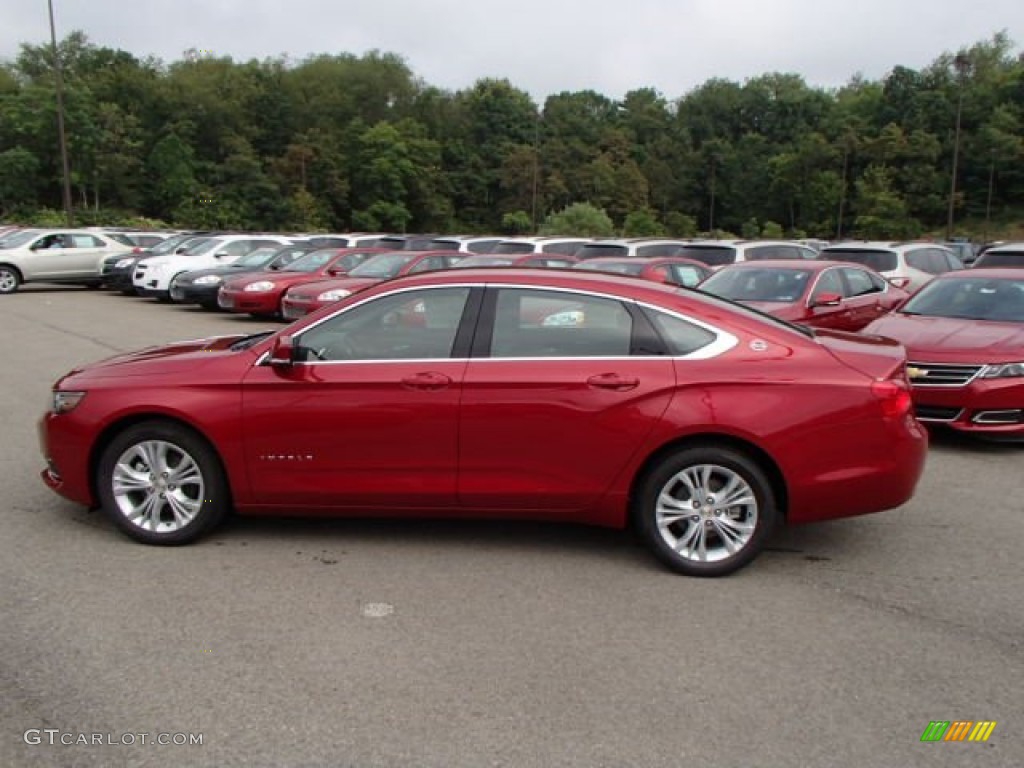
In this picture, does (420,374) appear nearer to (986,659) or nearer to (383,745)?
(383,745)

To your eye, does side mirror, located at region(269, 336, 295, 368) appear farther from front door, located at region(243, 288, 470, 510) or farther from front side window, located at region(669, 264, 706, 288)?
front side window, located at region(669, 264, 706, 288)

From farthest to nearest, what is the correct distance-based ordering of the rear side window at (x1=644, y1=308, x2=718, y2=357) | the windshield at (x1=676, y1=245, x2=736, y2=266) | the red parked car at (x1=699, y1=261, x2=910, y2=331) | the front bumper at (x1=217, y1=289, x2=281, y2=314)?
the windshield at (x1=676, y1=245, x2=736, y2=266) → the front bumper at (x1=217, y1=289, x2=281, y2=314) → the red parked car at (x1=699, y1=261, x2=910, y2=331) → the rear side window at (x1=644, y1=308, x2=718, y2=357)

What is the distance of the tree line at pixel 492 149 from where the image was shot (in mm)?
82188

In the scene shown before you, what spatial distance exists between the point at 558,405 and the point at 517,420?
0.23 m

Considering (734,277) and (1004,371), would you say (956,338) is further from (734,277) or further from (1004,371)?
(734,277)

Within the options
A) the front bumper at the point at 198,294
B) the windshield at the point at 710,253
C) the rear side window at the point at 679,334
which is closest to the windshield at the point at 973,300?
the rear side window at the point at 679,334

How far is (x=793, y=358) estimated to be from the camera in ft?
15.3

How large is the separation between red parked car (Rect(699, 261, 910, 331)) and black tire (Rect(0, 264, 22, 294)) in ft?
60.6

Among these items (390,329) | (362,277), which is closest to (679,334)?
(390,329)

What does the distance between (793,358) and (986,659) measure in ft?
5.46

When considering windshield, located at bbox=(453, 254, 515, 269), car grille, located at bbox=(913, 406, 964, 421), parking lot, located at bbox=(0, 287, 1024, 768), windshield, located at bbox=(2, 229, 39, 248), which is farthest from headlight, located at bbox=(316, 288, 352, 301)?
windshield, located at bbox=(2, 229, 39, 248)

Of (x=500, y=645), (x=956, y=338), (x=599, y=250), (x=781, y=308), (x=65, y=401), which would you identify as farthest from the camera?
(x=599, y=250)

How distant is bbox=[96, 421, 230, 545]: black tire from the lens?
16.1 ft

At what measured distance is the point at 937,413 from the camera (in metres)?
7.43
